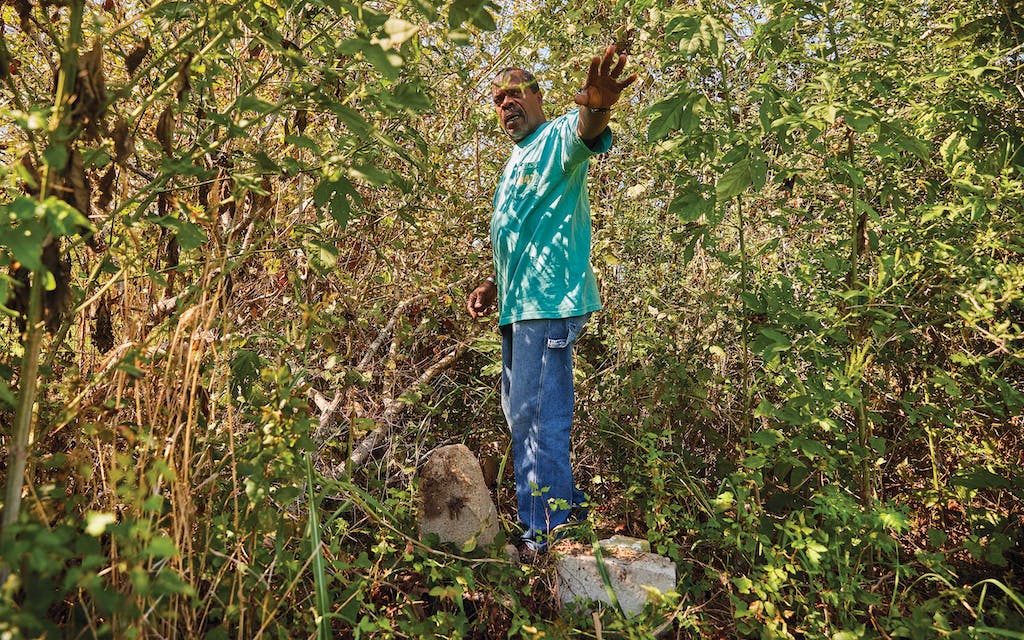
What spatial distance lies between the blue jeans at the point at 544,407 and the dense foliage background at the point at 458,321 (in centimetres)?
30

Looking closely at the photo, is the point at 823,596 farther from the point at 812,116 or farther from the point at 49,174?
the point at 49,174

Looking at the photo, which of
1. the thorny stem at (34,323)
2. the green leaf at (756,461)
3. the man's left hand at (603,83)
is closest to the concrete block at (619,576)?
the green leaf at (756,461)

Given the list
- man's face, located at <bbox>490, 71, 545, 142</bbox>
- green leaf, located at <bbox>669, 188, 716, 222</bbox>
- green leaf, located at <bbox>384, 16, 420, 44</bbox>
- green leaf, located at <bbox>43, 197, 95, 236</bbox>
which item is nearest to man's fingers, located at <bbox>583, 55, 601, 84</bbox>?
green leaf, located at <bbox>669, 188, 716, 222</bbox>

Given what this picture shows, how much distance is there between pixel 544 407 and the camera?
8.59 feet

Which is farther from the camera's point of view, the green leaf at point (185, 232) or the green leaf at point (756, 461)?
the green leaf at point (756, 461)

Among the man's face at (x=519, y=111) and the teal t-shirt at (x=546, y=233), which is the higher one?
the man's face at (x=519, y=111)

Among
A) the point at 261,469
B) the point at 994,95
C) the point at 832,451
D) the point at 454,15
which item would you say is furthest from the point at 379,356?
the point at 994,95

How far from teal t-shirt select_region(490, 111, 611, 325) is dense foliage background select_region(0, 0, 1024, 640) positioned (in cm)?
36

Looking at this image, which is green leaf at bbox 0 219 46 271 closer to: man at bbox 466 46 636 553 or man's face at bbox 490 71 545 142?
man at bbox 466 46 636 553

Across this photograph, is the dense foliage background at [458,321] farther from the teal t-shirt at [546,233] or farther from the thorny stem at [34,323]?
the teal t-shirt at [546,233]

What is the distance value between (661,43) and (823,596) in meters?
1.89

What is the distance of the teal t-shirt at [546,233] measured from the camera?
2.60 meters

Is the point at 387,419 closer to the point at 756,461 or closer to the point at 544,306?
the point at 544,306

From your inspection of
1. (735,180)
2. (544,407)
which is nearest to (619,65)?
(735,180)
